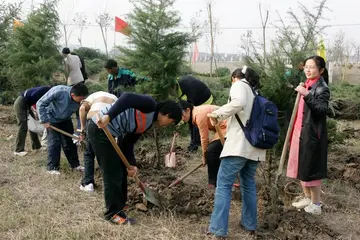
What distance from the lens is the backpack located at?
337 cm

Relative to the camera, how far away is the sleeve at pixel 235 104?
332 cm

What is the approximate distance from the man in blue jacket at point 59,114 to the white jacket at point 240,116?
2.49 m

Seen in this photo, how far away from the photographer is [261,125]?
340cm

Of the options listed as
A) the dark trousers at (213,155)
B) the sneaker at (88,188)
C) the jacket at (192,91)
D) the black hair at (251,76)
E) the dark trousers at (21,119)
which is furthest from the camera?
the dark trousers at (21,119)

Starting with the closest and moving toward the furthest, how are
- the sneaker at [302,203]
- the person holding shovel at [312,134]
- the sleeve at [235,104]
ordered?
the sleeve at [235,104]
the person holding shovel at [312,134]
the sneaker at [302,203]

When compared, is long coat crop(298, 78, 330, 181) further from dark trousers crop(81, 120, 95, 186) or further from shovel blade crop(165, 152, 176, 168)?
dark trousers crop(81, 120, 95, 186)

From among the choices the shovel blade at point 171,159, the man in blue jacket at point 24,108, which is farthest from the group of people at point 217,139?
the man in blue jacket at point 24,108

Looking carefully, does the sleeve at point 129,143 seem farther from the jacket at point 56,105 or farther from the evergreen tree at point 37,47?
the evergreen tree at point 37,47

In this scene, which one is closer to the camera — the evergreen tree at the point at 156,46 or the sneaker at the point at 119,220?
the sneaker at the point at 119,220

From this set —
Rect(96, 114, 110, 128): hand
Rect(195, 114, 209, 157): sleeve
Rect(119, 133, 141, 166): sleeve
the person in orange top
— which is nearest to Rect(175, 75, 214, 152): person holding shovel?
the person in orange top

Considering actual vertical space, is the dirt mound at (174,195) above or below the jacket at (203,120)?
below

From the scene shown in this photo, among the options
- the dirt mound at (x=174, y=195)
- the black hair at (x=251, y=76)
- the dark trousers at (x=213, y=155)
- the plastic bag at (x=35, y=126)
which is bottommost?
the dirt mound at (x=174, y=195)

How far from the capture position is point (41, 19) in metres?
9.05

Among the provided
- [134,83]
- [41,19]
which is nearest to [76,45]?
[41,19]
